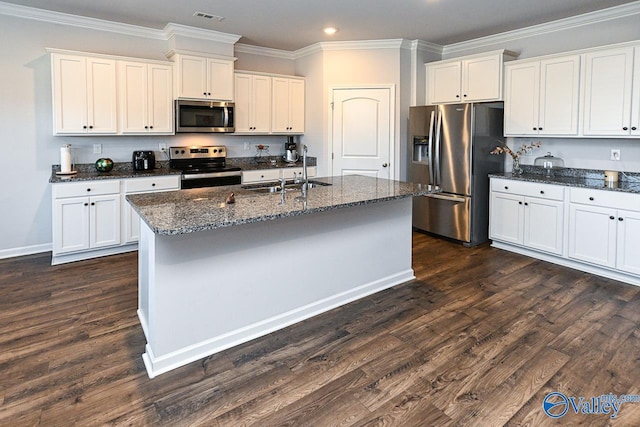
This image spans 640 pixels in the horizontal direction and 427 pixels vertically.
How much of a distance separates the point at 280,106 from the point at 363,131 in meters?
1.21

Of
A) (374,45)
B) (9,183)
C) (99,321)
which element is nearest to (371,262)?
(99,321)

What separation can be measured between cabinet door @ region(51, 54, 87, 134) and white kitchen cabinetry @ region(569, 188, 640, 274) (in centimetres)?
506

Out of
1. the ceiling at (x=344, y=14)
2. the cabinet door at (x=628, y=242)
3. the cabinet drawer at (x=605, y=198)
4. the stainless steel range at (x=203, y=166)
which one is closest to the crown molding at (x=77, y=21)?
the ceiling at (x=344, y=14)

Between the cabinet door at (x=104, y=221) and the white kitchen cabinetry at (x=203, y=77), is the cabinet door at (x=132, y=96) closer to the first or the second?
the white kitchen cabinetry at (x=203, y=77)

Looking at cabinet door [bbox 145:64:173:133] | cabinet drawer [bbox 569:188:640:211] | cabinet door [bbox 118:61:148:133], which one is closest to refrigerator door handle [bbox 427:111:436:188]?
cabinet drawer [bbox 569:188:640:211]

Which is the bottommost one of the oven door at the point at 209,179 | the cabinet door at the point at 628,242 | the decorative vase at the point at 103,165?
the cabinet door at the point at 628,242

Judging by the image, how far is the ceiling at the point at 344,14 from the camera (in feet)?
13.2

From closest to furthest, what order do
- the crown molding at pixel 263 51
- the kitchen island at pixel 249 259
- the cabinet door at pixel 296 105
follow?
the kitchen island at pixel 249 259, the crown molding at pixel 263 51, the cabinet door at pixel 296 105

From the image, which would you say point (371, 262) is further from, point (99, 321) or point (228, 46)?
point (228, 46)

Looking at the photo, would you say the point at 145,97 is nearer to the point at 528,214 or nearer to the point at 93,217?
the point at 93,217

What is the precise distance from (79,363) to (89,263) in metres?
2.12

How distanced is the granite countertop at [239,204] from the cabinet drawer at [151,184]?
1675 millimetres

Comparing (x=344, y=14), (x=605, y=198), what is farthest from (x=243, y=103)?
(x=605, y=198)

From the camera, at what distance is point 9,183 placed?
4410mm
